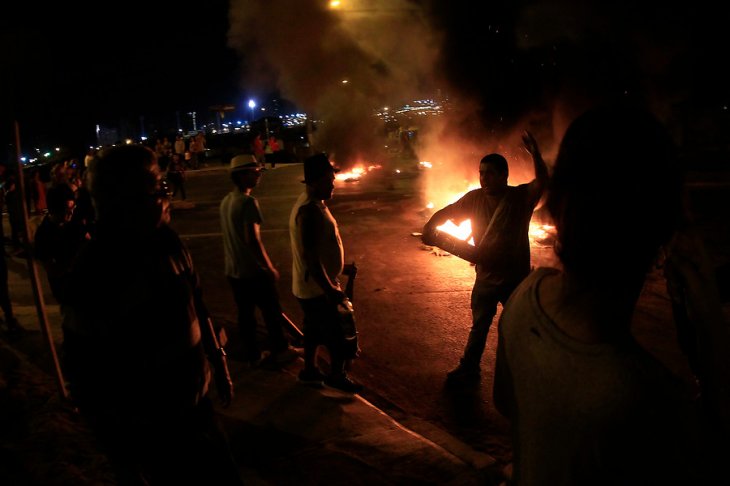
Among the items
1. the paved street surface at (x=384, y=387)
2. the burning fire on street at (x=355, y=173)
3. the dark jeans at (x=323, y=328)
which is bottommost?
the paved street surface at (x=384, y=387)

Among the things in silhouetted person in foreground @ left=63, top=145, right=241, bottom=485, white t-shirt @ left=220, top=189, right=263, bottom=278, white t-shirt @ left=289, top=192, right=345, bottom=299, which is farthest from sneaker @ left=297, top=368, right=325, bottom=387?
silhouetted person in foreground @ left=63, top=145, right=241, bottom=485

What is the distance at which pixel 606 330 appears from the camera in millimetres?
969

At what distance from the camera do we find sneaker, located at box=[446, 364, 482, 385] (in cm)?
424

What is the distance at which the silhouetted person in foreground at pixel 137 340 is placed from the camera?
1.95 meters

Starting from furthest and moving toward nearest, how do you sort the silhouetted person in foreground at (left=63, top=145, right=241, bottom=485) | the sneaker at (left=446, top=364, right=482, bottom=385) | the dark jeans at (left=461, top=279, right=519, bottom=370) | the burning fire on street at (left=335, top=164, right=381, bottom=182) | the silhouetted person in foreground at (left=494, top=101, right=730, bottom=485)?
1. the burning fire on street at (left=335, top=164, right=381, bottom=182)
2. the sneaker at (left=446, top=364, right=482, bottom=385)
3. the dark jeans at (left=461, top=279, right=519, bottom=370)
4. the silhouetted person in foreground at (left=63, top=145, right=241, bottom=485)
5. the silhouetted person in foreground at (left=494, top=101, right=730, bottom=485)

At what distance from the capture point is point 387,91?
2264 cm

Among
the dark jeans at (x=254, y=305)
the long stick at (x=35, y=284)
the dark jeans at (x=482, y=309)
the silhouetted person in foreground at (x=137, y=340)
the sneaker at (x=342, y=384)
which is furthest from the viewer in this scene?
the dark jeans at (x=254, y=305)

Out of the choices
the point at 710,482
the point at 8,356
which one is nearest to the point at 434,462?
the point at 710,482

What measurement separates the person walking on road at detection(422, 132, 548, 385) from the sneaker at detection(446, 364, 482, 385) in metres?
0.31

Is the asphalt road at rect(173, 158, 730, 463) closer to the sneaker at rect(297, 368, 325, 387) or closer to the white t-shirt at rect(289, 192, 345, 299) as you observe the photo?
the sneaker at rect(297, 368, 325, 387)

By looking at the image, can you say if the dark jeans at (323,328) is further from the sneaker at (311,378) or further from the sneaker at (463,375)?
the sneaker at (463,375)

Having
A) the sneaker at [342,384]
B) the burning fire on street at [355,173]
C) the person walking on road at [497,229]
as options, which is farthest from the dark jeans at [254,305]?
the burning fire on street at [355,173]

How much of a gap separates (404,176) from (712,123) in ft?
47.0

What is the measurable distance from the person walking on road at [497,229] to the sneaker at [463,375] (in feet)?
1.03
